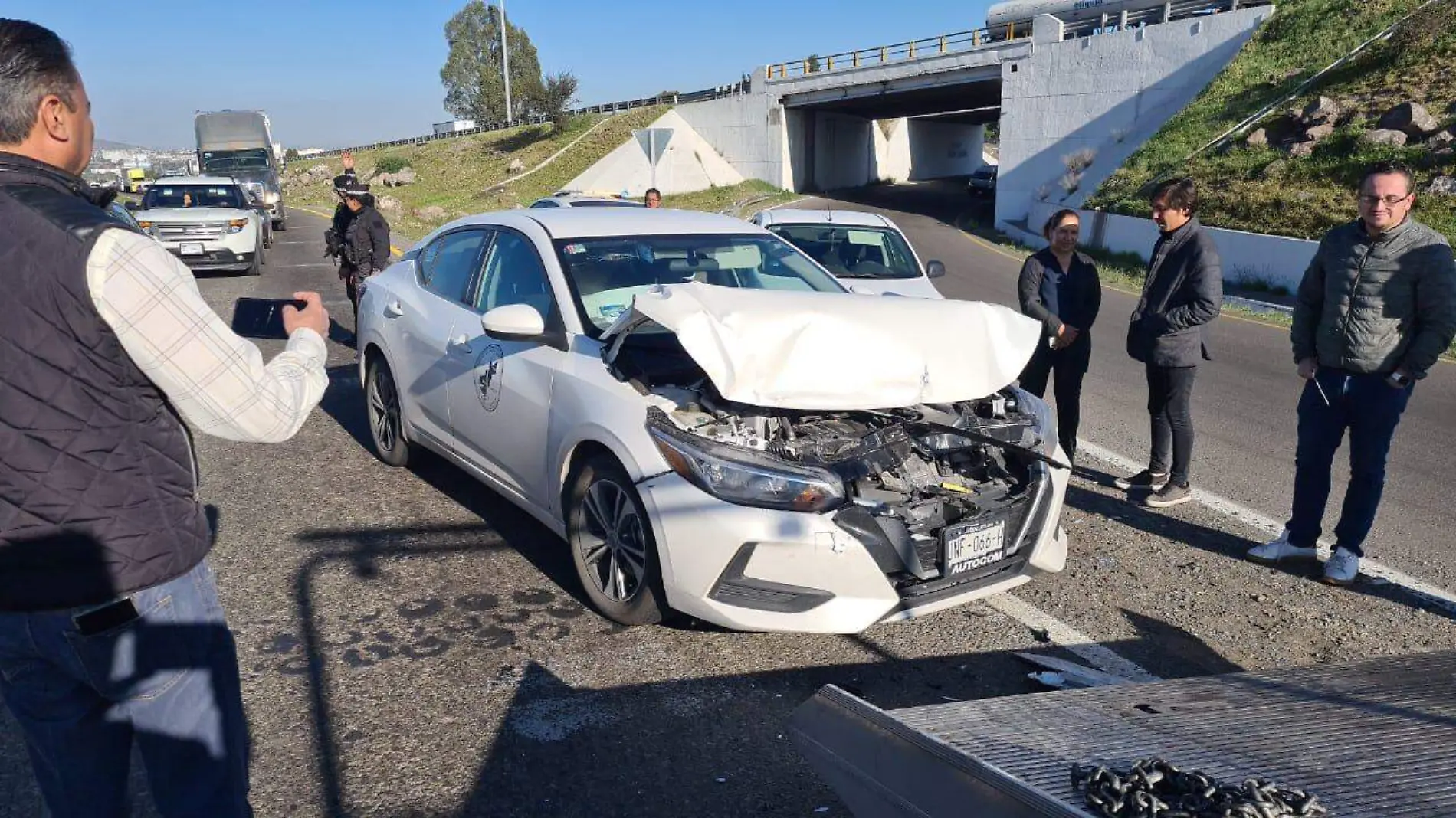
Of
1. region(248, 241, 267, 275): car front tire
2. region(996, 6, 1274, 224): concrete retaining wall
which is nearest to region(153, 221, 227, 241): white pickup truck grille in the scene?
region(248, 241, 267, 275): car front tire

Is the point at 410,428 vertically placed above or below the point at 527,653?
above

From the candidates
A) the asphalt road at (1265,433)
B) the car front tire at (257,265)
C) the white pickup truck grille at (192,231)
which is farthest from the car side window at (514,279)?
the car front tire at (257,265)

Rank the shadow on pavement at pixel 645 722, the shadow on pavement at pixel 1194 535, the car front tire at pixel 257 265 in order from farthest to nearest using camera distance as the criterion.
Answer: the car front tire at pixel 257 265, the shadow on pavement at pixel 1194 535, the shadow on pavement at pixel 645 722

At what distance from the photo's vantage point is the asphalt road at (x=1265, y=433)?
542 centimetres

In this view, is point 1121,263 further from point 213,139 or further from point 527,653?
point 213,139

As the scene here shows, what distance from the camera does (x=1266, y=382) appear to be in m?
9.29

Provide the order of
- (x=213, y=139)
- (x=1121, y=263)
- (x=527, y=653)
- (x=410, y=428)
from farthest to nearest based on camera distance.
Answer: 1. (x=213, y=139)
2. (x=1121, y=263)
3. (x=410, y=428)
4. (x=527, y=653)

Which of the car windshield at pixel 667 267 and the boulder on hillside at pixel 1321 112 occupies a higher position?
the boulder on hillside at pixel 1321 112

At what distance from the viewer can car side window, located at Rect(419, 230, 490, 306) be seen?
5430mm

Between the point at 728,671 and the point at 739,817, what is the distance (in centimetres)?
86

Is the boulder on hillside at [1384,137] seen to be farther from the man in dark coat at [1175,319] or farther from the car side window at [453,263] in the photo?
the car side window at [453,263]

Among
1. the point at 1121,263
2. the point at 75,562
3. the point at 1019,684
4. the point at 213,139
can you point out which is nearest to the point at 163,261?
the point at 75,562

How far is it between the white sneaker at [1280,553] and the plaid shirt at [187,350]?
4.59 m

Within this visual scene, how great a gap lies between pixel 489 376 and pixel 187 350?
3010 millimetres
